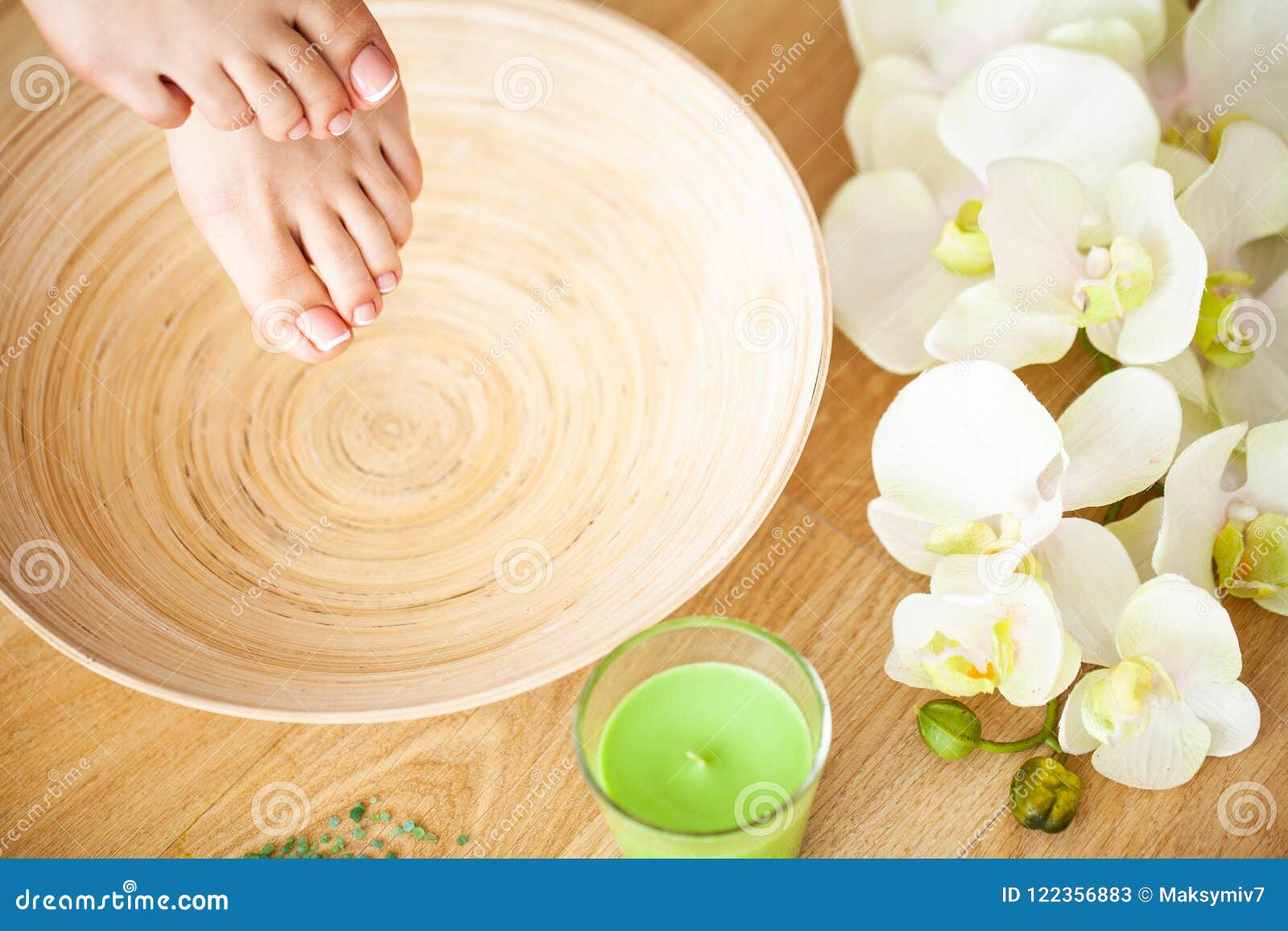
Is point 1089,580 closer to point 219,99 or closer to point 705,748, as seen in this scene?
point 705,748

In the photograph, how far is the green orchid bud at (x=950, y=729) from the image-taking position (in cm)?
57

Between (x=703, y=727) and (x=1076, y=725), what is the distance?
0.17m

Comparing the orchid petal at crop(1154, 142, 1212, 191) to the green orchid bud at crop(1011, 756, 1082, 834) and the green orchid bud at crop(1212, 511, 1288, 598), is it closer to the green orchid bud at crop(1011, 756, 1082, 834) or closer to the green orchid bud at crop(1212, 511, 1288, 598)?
the green orchid bud at crop(1212, 511, 1288, 598)

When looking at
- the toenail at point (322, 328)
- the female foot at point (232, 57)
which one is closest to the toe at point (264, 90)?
the female foot at point (232, 57)

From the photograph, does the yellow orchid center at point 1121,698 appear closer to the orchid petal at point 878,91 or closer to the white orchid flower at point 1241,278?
the white orchid flower at point 1241,278

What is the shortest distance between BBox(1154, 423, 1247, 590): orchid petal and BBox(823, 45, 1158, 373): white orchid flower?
138 mm

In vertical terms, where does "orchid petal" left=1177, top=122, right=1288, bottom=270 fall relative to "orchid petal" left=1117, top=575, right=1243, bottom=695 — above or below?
above

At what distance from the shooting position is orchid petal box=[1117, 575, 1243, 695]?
20.4 inches

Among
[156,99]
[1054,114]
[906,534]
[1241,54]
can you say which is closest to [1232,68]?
[1241,54]

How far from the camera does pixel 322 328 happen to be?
2.31 ft

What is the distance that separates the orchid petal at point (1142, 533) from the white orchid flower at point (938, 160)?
0.14m

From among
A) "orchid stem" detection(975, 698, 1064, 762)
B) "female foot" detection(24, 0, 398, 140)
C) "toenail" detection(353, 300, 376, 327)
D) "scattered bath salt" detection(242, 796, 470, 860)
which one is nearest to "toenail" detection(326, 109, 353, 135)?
"female foot" detection(24, 0, 398, 140)
